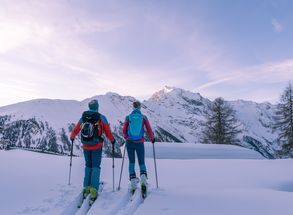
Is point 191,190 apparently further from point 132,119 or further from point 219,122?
point 219,122

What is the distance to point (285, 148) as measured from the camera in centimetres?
3931

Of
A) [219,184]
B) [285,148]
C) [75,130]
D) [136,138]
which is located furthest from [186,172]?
[285,148]

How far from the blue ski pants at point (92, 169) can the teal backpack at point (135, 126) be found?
1.26m

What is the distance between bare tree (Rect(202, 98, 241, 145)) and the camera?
4297 centimetres

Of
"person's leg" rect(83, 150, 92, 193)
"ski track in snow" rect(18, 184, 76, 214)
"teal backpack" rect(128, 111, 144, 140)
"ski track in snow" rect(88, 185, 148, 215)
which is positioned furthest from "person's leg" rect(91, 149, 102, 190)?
"teal backpack" rect(128, 111, 144, 140)

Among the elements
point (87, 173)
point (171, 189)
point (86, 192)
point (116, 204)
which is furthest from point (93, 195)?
point (171, 189)

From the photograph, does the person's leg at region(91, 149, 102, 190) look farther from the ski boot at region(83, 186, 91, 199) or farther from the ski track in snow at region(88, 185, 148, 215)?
the ski track in snow at region(88, 185, 148, 215)

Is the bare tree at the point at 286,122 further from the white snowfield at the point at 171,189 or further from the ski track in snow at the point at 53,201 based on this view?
the ski track in snow at the point at 53,201

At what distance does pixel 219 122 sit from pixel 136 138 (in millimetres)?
35111

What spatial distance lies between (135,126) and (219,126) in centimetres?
3476

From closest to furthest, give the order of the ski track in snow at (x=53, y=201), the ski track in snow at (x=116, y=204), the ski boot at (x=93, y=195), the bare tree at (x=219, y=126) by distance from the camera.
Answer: the ski track in snow at (x=116, y=204), the ski track in snow at (x=53, y=201), the ski boot at (x=93, y=195), the bare tree at (x=219, y=126)

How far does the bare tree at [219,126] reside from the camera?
4297 cm

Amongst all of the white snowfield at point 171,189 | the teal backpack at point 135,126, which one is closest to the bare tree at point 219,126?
the white snowfield at point 171,189

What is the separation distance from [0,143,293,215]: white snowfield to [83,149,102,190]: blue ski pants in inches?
18.0
